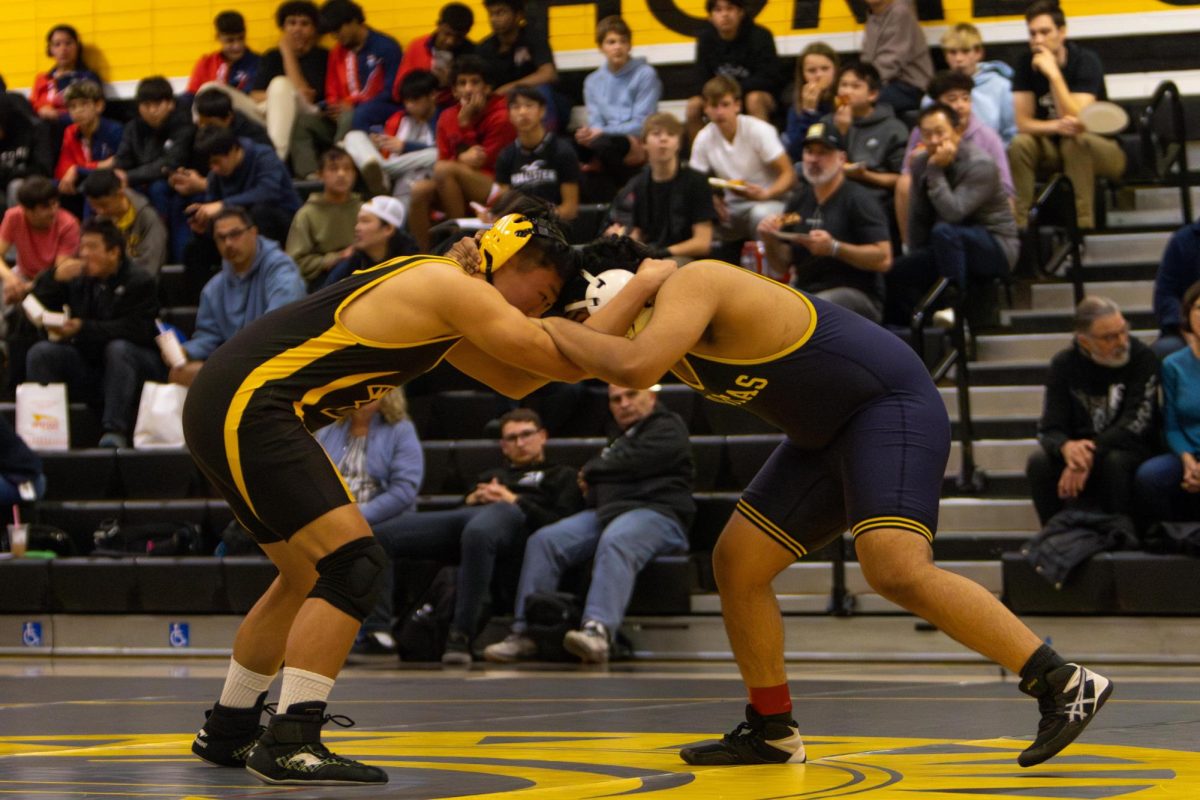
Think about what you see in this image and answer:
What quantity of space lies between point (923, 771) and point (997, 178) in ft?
18.1

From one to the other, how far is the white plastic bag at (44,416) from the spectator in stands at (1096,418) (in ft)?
17.6

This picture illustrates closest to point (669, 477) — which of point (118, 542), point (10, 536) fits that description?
point (118, 542)

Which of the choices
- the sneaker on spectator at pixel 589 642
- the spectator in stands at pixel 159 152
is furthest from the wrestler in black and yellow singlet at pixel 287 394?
Result: the spectator in stands at pixel 159 152

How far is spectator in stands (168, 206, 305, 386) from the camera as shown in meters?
10.2

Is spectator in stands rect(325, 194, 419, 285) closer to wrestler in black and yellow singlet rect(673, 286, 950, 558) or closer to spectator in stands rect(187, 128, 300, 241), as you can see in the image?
spectator in stands rect(187, 128, 300, 241)

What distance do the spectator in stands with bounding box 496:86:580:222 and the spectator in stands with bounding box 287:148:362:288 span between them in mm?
924

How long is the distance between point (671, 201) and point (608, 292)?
17.5 ft

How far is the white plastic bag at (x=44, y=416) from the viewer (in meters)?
10.5

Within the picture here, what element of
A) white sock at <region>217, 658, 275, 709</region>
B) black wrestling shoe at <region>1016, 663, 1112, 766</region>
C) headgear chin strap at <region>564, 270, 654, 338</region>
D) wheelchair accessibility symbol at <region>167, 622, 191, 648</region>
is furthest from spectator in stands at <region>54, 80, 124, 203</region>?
black wrestling shoe at <region>1016, 663, 1112, 766</region>

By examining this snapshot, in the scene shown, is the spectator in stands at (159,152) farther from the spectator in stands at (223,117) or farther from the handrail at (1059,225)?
the handrail at (1059,225)

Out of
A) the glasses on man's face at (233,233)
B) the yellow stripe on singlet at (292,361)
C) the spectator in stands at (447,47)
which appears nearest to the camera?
the yellow stripe on singlet at (292,361)

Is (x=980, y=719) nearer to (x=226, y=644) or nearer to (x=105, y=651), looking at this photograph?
(x=226, y=644)

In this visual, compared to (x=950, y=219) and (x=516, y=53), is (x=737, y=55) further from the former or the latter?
(x=950, y=219)

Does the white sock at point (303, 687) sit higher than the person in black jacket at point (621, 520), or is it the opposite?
the white sock at point (303, 687)
